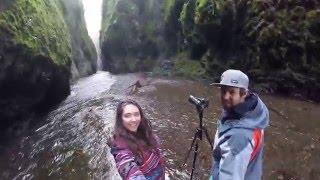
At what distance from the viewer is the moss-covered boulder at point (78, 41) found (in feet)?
90.5

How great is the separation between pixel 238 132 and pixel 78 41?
2780cm

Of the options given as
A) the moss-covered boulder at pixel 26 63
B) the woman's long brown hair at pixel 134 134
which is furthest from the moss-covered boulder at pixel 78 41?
the woman's long brown hair at pixel 134 134

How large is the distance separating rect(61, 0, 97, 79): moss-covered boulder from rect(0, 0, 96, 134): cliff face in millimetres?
11250

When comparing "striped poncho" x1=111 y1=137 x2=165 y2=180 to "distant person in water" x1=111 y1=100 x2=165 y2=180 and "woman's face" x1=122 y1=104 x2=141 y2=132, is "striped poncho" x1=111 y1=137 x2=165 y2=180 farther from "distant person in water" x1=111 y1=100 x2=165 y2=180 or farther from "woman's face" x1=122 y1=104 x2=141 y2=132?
"woman's face" x1=122 y1=104 x2=141 y2=132

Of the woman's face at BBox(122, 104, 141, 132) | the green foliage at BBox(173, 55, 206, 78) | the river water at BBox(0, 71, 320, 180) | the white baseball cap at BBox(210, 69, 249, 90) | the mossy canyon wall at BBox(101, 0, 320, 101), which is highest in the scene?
the white baseball cap at BBox(210, 69, 249, 90)

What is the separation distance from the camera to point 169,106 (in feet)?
43.8

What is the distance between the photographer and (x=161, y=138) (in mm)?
10016

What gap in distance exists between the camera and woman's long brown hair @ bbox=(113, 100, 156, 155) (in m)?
3.78

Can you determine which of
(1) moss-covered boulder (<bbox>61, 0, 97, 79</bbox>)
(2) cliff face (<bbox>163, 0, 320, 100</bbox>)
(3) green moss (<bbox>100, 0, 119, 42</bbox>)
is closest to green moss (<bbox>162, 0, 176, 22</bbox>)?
(3) green moss (<bbox>100, 0, 119, 42</bbox>)

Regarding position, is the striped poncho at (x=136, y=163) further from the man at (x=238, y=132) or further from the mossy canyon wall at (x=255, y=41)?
the mossy canyon wall at (x=255, y=41)

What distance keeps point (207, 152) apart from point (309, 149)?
2.32m

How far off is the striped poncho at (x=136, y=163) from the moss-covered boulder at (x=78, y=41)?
21.7 metres

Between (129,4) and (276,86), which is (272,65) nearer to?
(276,86)

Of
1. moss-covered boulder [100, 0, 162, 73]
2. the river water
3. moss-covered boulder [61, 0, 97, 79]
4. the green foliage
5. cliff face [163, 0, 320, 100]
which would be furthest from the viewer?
moss-covered boulder [100, 0, 162, 73]
